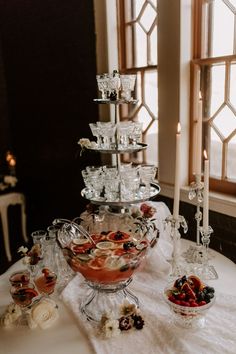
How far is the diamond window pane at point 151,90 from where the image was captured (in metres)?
2.06

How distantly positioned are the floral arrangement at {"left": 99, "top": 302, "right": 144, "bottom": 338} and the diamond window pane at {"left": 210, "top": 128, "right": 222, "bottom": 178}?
38.2 inches

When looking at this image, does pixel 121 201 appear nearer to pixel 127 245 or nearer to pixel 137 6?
pixel 127 245

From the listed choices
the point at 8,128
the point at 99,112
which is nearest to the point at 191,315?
the point at 99,112

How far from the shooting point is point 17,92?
3.20 metres

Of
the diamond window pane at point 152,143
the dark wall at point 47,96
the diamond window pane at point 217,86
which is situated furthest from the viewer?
the dark wall at point 47,96

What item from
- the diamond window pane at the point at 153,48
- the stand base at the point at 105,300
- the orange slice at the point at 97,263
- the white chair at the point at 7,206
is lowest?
the white chair at the point at 7,206

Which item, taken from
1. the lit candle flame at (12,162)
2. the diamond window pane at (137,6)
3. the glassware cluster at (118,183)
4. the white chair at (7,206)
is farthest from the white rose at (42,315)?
the lit candle flame at (12,162)

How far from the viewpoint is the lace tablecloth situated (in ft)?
2.89

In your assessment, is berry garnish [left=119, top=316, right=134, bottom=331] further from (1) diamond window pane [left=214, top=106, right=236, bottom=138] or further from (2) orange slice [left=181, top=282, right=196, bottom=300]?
(1) diamond window pane [left=214, top=106, right=236, bottom=138]

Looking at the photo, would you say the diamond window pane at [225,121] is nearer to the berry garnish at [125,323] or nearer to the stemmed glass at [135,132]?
the stemmed glass at [135,132]

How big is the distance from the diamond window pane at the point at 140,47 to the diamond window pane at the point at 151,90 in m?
0.11

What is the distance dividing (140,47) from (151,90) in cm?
29

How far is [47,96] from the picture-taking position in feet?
9.23

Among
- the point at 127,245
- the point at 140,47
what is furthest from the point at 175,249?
the point at 140,47
